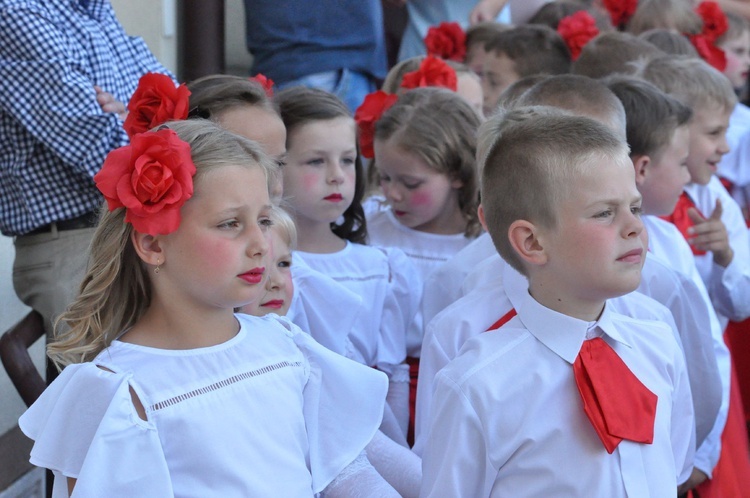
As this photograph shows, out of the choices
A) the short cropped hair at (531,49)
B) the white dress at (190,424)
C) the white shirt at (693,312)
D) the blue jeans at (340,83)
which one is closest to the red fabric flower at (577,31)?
the short cropped hair at (531,49)

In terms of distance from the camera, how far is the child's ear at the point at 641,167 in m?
2.99

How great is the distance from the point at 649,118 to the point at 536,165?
1.15 metres

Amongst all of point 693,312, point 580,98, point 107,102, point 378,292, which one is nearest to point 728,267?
point 693,312

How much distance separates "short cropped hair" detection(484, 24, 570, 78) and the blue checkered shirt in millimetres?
2384

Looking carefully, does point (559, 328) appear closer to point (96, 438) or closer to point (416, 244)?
point (96, 438)

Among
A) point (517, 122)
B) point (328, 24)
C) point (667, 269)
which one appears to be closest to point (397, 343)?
point (667, 269)

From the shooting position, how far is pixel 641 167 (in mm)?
3006

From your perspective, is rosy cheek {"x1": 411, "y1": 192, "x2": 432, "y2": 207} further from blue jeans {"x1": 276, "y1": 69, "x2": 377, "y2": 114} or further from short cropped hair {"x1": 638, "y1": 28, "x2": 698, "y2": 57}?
short cropped hair {"x1": 638, "y1": 28, "x2": 698, "y2": 57}

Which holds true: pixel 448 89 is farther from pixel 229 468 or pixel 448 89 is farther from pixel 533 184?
pixel 229 468

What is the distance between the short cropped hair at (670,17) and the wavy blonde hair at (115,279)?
13.4 feet

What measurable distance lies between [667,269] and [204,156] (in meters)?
1.43

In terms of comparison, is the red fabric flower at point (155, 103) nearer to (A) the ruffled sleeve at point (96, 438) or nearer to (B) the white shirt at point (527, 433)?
(A) the ruffled sleeve at point (96, 438)

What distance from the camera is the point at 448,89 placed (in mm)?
3771

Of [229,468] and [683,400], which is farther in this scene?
[683,400]
